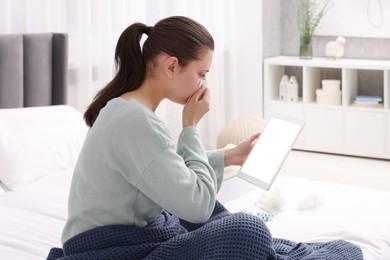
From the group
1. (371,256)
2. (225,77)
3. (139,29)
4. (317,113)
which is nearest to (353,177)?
(317,113)

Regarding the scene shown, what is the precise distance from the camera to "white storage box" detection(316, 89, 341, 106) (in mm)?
5113

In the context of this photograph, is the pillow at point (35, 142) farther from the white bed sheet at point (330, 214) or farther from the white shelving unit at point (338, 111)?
the white shelving unit at point (338, 111)

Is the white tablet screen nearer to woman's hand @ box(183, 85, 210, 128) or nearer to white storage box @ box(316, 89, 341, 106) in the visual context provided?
woman's hand @ box(183, 85, 210, 128)

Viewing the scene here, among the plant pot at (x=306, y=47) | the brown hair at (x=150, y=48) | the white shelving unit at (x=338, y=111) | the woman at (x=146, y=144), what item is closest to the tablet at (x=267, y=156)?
the woman at (x=146, y=144)

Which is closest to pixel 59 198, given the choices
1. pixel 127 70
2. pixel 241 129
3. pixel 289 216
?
pixel 289 216

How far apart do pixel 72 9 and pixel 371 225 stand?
212 cm

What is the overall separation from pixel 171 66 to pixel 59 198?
1.01 m

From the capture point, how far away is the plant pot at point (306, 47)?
5.20 metres

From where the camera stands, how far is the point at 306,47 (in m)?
5.20

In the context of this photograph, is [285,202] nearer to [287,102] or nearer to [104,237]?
[104,237]

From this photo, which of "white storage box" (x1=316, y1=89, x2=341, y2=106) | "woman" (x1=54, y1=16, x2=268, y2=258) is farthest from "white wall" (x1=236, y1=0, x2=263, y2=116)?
"woman" (x1=54, y1=16, x2=268, y2=258)

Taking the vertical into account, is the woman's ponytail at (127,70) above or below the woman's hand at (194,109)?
above

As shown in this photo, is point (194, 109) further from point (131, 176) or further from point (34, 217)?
point (34, 217)

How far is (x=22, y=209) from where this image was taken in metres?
2.46
